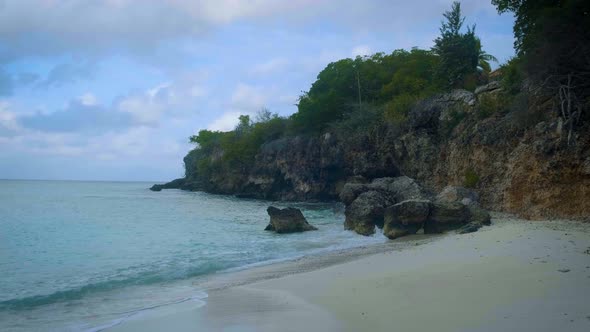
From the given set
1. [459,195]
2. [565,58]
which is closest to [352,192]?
[459,195]

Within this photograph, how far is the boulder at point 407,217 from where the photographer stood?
15.5 meters

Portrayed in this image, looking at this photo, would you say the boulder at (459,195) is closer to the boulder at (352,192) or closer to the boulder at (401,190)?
the boulder at (401,190)

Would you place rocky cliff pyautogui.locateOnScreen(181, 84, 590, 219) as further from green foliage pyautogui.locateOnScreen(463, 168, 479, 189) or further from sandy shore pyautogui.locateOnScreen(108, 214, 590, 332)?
sandy shore pyautogui.locateOnScreen(108, 214, 590, 332)

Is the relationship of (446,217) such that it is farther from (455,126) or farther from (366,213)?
(455,126)

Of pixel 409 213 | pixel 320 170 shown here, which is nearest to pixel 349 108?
pixel 320 170

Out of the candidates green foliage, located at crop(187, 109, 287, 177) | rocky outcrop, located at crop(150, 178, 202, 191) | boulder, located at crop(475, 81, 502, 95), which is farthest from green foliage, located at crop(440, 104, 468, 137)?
rocky outcrop, located at crop(150, 178, 202, 191)

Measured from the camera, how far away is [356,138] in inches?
1499

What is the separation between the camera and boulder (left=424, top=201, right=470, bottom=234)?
15039 mm

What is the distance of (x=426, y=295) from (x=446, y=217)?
32.5ft

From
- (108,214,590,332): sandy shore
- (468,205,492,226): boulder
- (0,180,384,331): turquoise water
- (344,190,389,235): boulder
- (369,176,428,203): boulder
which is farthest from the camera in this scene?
(369,176,428,203): boulder

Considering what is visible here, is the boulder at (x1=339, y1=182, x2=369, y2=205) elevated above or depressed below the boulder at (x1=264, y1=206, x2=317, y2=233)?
above

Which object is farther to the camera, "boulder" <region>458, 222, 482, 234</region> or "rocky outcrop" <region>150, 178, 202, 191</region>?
"rocky outcrop" <region>150, 178, 202, 191</region>

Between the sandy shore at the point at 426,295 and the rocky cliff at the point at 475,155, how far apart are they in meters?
5.04

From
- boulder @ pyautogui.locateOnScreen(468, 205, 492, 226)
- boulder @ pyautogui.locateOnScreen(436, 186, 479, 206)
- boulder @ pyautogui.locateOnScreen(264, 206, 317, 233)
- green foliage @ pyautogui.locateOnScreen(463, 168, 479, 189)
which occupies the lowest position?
boulder @ pyautogui.locateOnScreen(264, 206, 317, 233)
